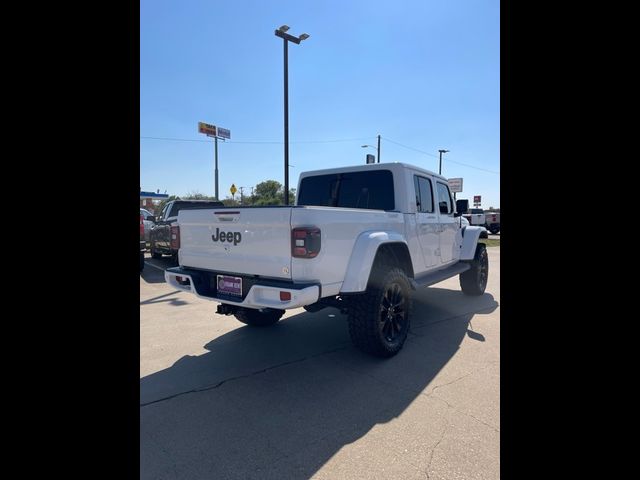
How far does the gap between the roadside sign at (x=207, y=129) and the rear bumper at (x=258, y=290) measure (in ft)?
103

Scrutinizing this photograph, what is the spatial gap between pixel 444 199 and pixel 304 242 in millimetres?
3616

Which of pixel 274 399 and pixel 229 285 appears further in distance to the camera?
pixel 229 285

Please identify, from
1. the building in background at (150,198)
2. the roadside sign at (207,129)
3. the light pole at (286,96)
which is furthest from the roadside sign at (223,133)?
the light pole at (286,96)

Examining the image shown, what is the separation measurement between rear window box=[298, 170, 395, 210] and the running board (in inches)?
40.5

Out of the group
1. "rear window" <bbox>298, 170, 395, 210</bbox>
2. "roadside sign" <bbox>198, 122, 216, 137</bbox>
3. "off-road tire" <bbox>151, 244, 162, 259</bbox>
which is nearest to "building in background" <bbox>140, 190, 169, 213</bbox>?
"roadside sign" <bbox>198, 122, 216, 137</bbox>

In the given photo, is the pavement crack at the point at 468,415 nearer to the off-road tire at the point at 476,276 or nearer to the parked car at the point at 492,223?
the off-road tire at the point at 476,276

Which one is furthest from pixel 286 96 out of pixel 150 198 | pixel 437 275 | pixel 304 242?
pixel 150 198

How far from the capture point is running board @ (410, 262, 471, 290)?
454cm

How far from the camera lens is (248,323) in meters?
4.87

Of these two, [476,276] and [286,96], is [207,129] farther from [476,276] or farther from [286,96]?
[476,276]

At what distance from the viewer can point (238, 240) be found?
137 inches
